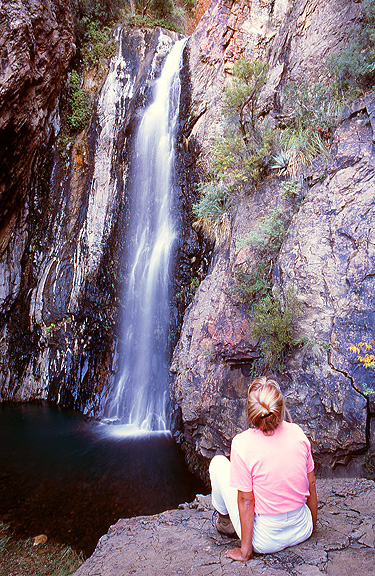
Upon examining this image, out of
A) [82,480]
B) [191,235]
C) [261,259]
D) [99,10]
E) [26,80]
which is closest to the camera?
[261,259]

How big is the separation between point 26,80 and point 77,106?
345 centimetres

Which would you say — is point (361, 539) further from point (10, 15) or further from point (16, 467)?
point (10, 15)

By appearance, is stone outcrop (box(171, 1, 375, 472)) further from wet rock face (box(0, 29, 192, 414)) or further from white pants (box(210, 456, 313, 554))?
wet rock face (box(0, 29, 192, 414))

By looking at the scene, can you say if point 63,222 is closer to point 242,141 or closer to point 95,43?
point 242,141

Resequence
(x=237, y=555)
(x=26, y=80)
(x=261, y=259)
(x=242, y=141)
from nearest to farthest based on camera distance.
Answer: (x=237, y=555), (x=261, y=259), (x=242, y=141), (x=26, y=80)

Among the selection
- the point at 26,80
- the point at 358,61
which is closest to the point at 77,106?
the point at 26,80

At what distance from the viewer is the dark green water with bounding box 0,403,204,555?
4621 mm

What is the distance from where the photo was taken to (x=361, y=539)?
2.19 metres

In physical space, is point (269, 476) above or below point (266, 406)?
below

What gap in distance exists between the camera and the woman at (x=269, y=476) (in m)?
1.97

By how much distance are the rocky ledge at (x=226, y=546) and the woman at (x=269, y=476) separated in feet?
0.41

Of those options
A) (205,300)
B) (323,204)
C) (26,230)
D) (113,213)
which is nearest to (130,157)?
(113,213)

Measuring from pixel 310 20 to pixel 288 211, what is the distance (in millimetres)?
4565

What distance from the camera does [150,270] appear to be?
9477 mm
